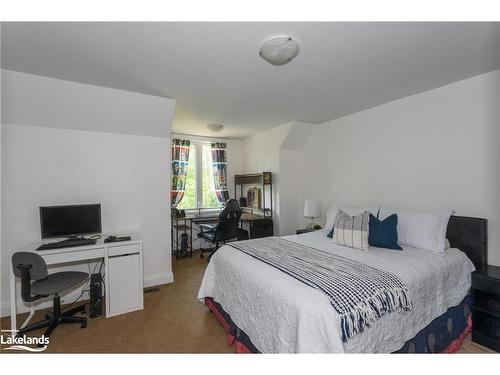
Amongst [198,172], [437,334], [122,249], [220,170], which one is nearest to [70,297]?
[122,249]

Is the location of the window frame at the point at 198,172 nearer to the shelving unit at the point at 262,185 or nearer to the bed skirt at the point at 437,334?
the shelving unit at the point at 262,185

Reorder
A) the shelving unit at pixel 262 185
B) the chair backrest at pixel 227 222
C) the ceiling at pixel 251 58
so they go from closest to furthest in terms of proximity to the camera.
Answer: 1. the ceiling at pixel 251 58
2. the chair backrest at pixel 227 222
3. the shelving unit at pixel 262 185

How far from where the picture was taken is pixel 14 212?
7.97 ft

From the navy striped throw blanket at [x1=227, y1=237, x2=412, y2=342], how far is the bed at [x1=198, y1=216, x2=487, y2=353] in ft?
0.19

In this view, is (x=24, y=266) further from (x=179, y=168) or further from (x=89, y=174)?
(x=179, y=168)

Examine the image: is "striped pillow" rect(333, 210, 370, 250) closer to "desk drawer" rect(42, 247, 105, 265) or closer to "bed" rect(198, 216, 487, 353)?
"bed" rect(198, 216, 487, 353)

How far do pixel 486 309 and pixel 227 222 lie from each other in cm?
297

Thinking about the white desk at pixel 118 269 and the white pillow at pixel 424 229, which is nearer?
the white pillow at pixel 424 229

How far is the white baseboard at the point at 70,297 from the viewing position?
2.37 metres

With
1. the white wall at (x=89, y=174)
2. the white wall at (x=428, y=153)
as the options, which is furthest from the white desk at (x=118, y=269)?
the white wall at (x=428, y=153)

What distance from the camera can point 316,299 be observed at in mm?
1334

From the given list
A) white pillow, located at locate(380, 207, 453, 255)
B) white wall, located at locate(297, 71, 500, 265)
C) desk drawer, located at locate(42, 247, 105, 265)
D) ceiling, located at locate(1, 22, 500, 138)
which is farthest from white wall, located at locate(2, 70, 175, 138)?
white pillow, located at locate(380, 207, 453, 255)
